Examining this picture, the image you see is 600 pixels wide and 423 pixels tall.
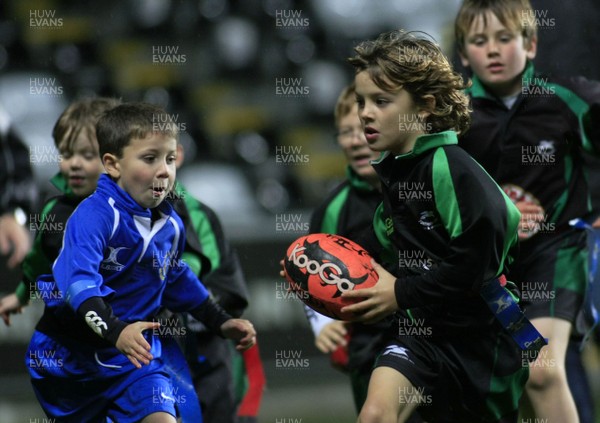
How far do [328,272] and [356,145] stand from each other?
1.47 meters

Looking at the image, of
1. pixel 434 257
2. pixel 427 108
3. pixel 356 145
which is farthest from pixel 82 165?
pixel 434 257

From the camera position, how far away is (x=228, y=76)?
456 inches

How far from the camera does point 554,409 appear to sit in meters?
4.64

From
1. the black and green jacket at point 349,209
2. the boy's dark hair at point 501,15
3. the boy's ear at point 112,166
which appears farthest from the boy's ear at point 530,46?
the boy's ear at point 112,166

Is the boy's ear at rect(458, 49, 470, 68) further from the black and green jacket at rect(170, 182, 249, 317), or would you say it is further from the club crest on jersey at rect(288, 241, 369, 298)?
the club crest on jersey at rect(288, 241, 369, 298)

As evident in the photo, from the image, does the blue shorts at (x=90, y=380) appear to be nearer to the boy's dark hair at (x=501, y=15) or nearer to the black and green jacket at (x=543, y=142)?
the black and green jacket at (x=543, y=142)

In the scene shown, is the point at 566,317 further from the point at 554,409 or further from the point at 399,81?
the point at 399,81

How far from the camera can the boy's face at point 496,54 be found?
196 inches

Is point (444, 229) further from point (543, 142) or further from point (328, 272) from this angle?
point (543, 142)

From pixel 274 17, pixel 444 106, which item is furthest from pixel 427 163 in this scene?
pixel 274 17

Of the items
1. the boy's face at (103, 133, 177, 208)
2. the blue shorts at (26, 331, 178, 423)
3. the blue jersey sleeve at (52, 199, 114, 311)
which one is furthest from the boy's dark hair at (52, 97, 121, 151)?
the blue shorts at (26, 331, 178, 423)

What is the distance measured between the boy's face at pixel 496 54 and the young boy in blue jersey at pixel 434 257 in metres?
0.90

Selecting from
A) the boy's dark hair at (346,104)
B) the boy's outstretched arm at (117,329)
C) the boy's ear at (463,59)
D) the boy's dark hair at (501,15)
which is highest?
the boy's dark hair at (501,15)

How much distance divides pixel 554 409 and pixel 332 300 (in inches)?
52.7
